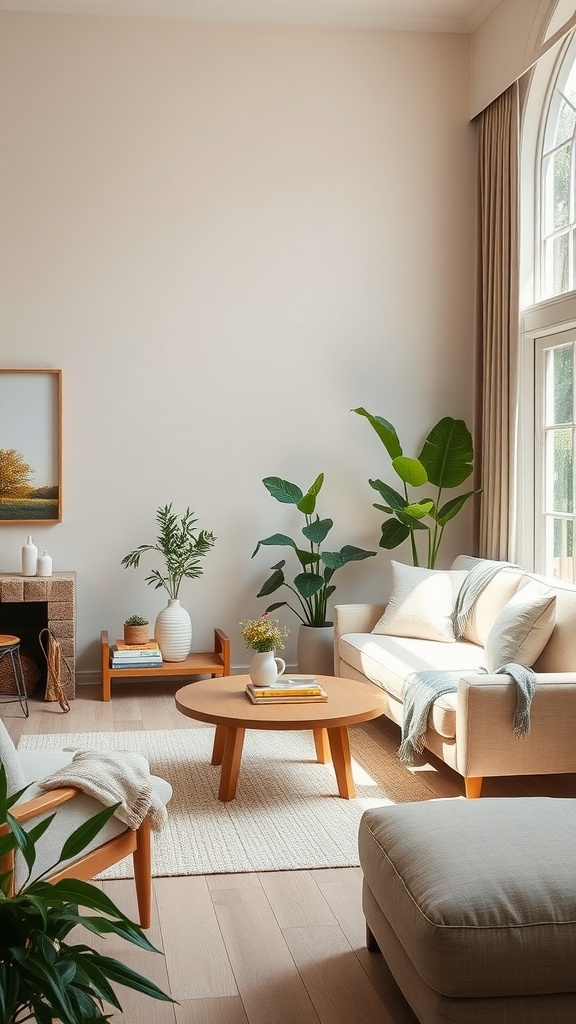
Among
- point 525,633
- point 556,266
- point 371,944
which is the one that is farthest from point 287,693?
point 556,266

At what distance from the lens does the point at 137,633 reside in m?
5.55

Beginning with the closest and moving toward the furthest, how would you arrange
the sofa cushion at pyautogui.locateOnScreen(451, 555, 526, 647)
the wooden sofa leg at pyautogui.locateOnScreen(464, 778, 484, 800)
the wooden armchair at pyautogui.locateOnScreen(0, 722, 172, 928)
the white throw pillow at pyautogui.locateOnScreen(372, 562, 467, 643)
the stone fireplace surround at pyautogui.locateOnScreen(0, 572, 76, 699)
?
the wooden armchair at pyautogui.locateOnScreen(0, 722, 172, 928) < the wooden sofa leg at pyautogui.locateOnScreen(464, 778, 484, 800) < the sofa cushion at pyautogui.locateOnScreen(451, 555, 526, 647) < the white throw pillow at pyautogui.locateOnScreen(372, 562, 467, 643) < the stone fireplace surround at pyautogui.locateOnScreen(0, 572, 76, 699)

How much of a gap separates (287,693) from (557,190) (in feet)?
10.3

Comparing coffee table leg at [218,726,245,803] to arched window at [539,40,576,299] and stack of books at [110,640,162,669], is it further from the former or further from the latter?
arched window at [539,40,576,299]

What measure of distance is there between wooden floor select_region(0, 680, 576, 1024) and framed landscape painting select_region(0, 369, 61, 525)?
10.0 feet

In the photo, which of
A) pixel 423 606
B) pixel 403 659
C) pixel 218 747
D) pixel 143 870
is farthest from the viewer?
pixel 423 606

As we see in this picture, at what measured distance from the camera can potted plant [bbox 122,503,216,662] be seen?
5551 mm

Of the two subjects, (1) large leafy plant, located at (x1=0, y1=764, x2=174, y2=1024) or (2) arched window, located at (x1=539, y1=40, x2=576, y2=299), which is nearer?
(1) large leafy plant, located at (x1=0, y1=764, x2=174, y2=1024)

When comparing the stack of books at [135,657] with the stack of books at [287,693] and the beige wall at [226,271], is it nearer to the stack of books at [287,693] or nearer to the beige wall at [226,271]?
the beige wall at [226,271]

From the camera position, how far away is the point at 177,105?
578 cm

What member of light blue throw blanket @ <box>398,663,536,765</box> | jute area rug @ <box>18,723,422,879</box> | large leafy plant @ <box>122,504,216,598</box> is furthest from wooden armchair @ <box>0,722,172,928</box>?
large leafy plant @ <box>122,504,216,598</box>

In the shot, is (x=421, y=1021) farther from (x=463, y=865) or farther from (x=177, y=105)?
(x=177, y=105)

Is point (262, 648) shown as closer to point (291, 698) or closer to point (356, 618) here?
point (291, 698)

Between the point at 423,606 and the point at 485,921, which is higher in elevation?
the point at 423,606
